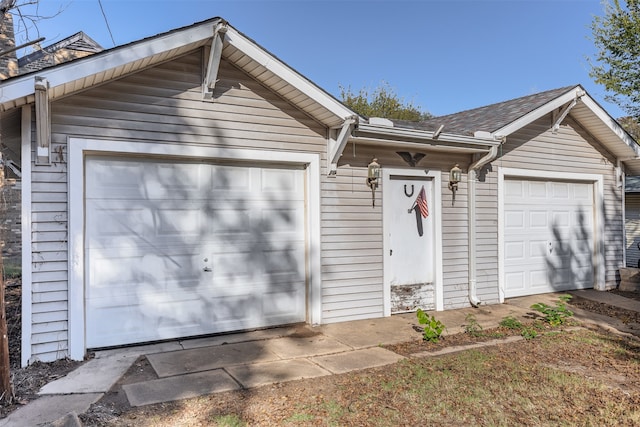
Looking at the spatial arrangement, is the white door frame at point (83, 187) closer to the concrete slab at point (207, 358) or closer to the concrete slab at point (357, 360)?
the concrete slab at point (207, 358)

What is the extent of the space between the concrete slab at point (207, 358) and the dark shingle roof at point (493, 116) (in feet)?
13.7

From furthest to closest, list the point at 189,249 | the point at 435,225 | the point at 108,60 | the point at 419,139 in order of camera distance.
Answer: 1. the point at 435,225
2. the point at 419,139
3. the point at 189,249
4. the point at 108,60

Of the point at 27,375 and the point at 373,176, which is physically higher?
the point at 373,176

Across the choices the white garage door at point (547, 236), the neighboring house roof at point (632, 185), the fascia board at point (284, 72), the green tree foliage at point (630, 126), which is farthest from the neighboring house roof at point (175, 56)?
the green tree foliage at point (630, 126)

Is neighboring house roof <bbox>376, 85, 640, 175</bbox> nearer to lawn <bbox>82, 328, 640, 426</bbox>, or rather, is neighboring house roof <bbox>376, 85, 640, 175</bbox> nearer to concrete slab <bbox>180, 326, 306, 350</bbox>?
concrete slab <bbox>180, 326, 306, 350</bbox>

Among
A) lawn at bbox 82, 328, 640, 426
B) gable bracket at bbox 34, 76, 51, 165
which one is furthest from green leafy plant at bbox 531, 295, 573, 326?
gable bracket at bbox 34, 76, 51, 165

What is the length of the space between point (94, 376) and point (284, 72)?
395 cm

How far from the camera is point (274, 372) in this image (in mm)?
4219

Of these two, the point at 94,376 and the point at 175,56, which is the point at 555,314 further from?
the point at 175,56

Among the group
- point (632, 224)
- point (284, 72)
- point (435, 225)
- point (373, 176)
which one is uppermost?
point (284, 72)

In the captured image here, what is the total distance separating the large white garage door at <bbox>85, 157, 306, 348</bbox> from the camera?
4.86 m

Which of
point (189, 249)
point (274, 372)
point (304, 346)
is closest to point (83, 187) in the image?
point (189, 249)

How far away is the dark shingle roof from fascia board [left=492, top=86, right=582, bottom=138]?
0.06 m

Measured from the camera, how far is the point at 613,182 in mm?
9219
